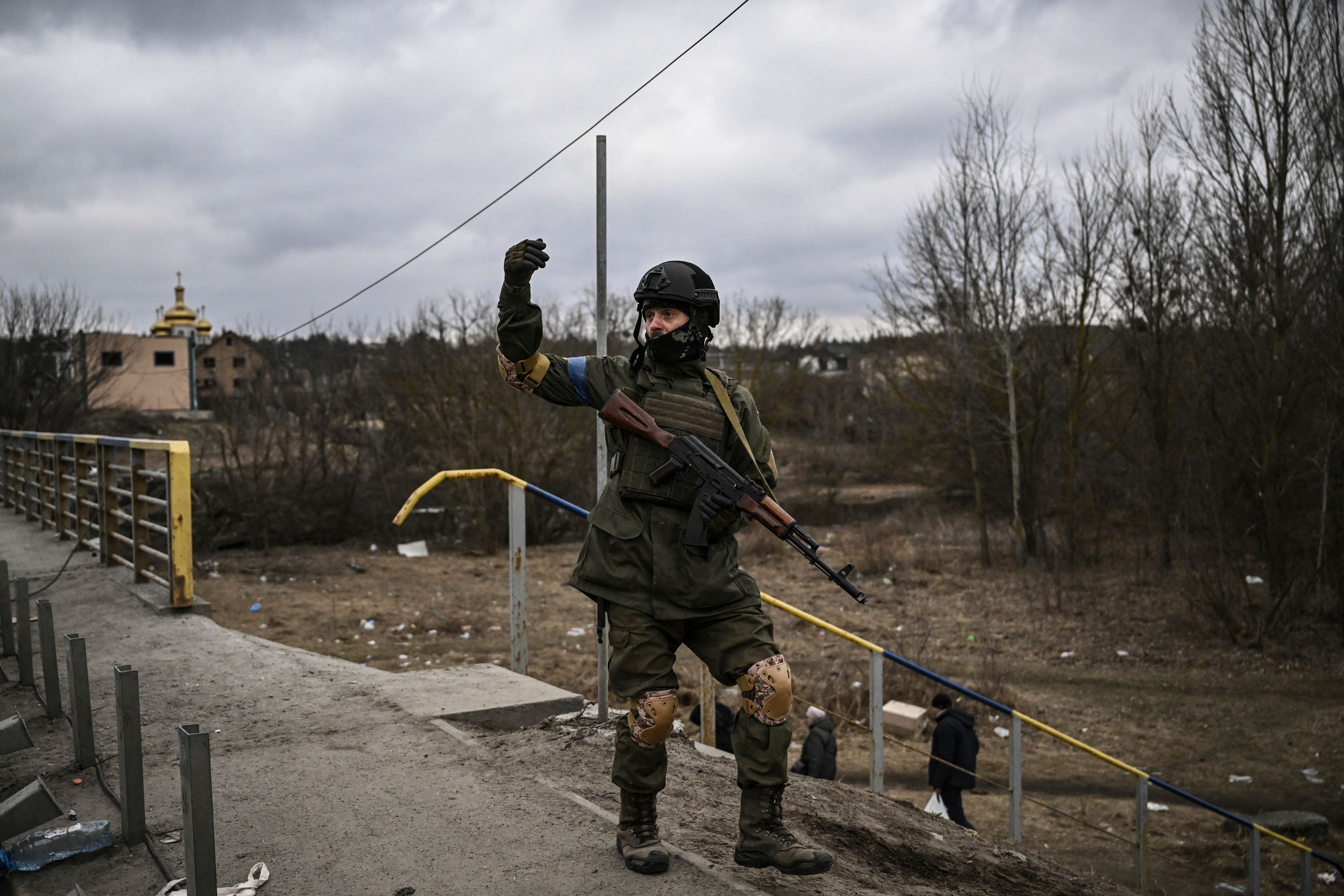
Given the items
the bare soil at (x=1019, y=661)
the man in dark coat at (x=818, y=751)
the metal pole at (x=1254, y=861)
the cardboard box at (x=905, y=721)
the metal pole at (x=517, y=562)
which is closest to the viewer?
the metal pole at (x=517, y=562)

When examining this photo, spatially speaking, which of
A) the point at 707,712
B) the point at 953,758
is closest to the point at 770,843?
the point at 707,712

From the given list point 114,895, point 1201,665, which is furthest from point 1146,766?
point 114,895

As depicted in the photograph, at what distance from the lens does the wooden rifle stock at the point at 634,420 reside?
10.8ft

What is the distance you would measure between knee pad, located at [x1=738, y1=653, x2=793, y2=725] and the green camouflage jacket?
23cm

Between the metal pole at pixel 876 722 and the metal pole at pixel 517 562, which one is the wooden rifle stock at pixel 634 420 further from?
the metal pole at pixel 876 722

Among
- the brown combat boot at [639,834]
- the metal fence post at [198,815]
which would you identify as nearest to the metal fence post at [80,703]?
the metal fence post at [198,815]

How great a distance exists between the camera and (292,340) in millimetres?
26438

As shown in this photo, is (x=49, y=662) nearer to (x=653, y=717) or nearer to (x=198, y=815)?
(x=198, y=815)

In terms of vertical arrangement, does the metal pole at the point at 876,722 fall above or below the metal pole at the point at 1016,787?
above

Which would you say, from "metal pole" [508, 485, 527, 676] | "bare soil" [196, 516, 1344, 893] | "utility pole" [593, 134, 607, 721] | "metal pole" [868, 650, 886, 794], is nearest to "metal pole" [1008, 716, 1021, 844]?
"bare soil" [196, 516, 1344, 893]

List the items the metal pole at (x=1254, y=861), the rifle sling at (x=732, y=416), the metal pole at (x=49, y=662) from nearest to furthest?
the rifle sling at (x=732, y=416)
the metal pole at (x=49, y=662)
the metal pole at (x=1254, y=861)

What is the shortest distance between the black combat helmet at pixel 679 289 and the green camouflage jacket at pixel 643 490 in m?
0.21

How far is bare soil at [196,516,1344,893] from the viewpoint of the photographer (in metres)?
8.52

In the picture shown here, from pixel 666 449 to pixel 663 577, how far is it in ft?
1.37
